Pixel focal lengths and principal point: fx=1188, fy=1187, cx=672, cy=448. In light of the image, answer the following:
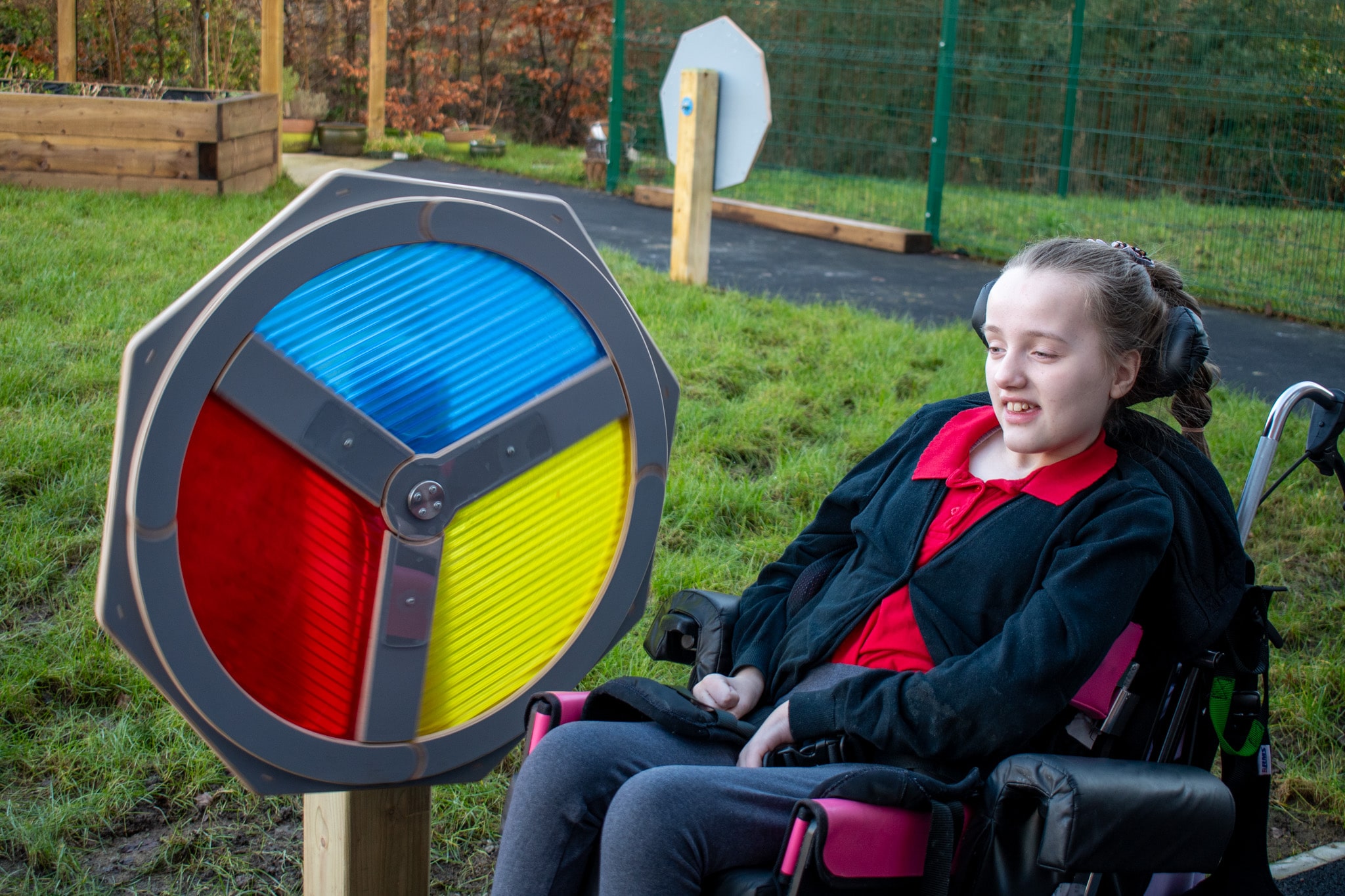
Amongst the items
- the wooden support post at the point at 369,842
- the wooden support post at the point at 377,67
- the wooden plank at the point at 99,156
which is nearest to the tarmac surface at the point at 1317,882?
the wooden support post at the point at 369,842

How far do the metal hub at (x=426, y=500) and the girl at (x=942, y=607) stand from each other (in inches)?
14.3

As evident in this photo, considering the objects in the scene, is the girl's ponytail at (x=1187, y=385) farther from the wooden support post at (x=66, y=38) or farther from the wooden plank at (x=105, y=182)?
the wooden support post at (x=66, y=38)

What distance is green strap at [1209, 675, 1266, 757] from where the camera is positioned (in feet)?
5.74

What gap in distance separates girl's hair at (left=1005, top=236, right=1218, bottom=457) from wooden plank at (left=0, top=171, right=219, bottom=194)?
7140mm

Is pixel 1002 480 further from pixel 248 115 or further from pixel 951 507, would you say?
pixel 248 115

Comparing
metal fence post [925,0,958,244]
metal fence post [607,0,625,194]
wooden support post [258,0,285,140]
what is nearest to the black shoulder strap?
metal fence post [925,0,958,244]

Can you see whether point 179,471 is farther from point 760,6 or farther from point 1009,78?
point 760,6

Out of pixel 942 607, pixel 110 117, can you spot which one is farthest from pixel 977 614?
pixel 110 117

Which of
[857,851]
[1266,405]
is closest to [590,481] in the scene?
[857,851]

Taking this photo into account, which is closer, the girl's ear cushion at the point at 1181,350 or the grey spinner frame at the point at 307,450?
the grey spinner frame at the point at 307,450

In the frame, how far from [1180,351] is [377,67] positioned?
1245 cm

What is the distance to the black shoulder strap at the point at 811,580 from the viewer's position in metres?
2.04

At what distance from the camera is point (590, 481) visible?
165 centimetres

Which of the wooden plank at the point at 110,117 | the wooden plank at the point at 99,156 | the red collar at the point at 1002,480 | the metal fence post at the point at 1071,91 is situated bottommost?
the red collar at the point at 1002,480
